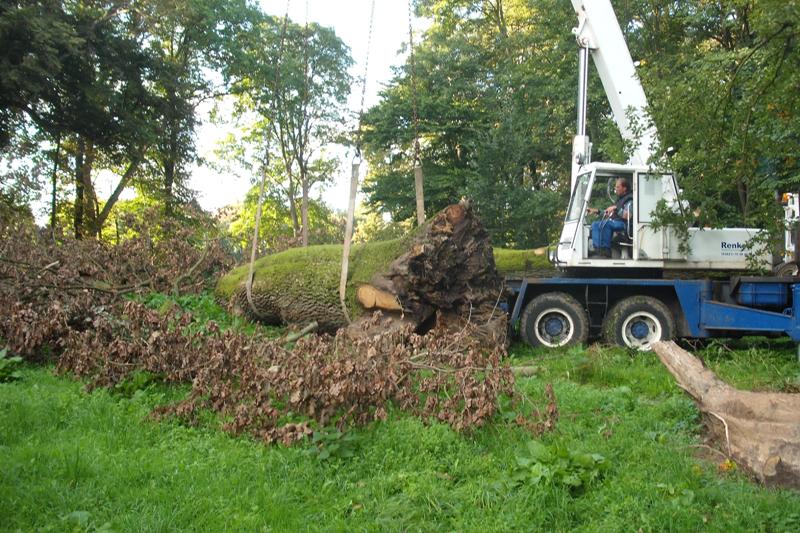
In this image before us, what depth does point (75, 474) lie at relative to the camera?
14.1 feet

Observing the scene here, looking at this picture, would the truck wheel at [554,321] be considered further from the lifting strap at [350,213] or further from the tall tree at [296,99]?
the tall tree at [296,99]

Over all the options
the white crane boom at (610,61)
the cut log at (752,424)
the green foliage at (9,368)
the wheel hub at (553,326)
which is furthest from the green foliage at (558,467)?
the white crane boom at (610,61)

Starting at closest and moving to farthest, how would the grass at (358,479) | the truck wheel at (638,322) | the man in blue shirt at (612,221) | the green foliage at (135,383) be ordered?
the grass at (358,479) → the green foliage at (135,383) → the truck wheel at (638,322) → the man in blue shirt at (612,221)

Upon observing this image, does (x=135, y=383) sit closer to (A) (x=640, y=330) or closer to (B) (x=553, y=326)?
(B) (x=553, y=326)

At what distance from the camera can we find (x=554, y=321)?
10.0m

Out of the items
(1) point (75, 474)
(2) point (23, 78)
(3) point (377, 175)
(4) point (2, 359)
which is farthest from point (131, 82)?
(1) point (75, 474)

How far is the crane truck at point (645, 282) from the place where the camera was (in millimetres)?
9461

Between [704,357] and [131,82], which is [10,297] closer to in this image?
[704,357]

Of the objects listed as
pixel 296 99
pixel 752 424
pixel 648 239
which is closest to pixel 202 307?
pixel 648 239

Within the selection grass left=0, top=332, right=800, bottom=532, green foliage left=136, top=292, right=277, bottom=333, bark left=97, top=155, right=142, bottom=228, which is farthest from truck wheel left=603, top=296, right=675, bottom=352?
bark left=97, top=155, right=142, bottom=228

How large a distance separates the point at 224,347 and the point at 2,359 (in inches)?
98.2

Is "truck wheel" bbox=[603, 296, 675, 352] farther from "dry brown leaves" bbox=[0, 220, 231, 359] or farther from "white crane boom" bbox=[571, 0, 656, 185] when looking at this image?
"dry brown leaves" bbox=[0, 220, 231, 359]

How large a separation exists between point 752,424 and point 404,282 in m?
4.39

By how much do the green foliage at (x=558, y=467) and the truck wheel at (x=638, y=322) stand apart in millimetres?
5486
